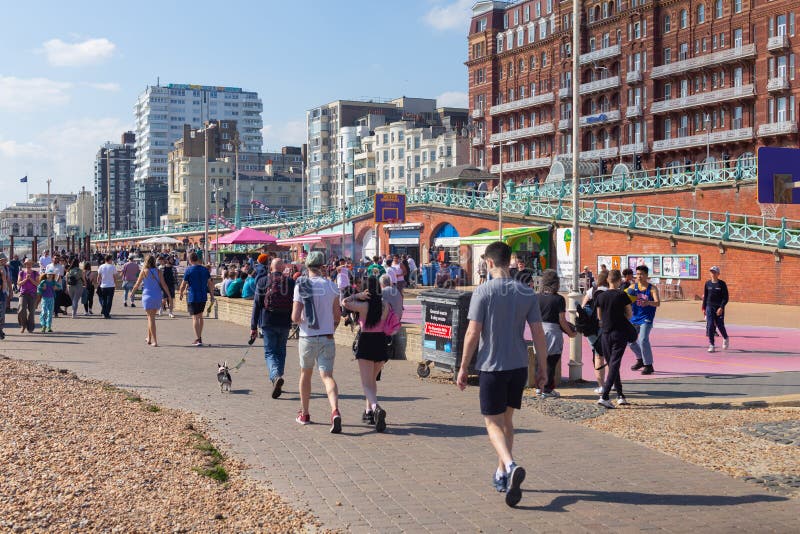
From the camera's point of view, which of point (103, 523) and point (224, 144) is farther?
point (224, 144)

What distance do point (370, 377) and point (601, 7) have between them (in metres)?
64.2

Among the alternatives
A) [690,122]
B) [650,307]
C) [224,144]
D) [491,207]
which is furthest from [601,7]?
[224,144]

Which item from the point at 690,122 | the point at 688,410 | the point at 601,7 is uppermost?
the point at 601,7

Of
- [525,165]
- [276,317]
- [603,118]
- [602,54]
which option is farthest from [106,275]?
[525,165]

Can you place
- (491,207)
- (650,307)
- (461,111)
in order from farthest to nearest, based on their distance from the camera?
(461,111)
(491,207)
(650,307)

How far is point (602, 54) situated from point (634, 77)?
4294mm

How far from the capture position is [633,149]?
62.8 m

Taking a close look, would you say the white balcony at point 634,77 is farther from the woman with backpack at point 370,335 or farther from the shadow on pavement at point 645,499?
the shadow on pavement at point 645,499

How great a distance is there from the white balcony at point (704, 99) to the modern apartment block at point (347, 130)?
50911 mm

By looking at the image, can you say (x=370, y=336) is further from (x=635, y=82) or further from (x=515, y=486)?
(x=635, y=82)

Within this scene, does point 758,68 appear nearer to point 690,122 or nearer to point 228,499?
point 690,122

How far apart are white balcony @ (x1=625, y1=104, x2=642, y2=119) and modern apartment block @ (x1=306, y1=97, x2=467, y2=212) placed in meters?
47.9

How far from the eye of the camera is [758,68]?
177ft

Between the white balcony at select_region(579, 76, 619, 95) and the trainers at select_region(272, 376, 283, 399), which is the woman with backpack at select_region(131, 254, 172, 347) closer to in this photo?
the trainers at select_region(272, 376, 283, 399)
